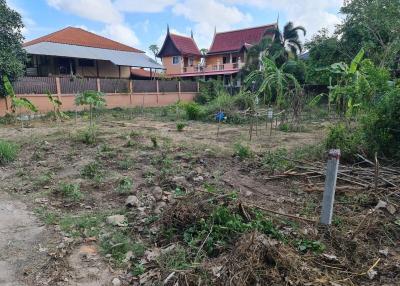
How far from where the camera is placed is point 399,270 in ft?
8.38

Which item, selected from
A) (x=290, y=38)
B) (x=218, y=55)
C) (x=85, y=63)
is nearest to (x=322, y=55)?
(x=290, y=38)

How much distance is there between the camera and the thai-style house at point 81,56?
20750mm

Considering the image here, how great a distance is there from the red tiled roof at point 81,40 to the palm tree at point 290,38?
11759 millimetres

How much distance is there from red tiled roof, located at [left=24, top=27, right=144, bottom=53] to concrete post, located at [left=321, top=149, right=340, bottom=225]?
73.6 ft

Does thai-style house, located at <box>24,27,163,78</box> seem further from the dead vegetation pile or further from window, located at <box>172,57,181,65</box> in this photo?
the dead vegetation pile

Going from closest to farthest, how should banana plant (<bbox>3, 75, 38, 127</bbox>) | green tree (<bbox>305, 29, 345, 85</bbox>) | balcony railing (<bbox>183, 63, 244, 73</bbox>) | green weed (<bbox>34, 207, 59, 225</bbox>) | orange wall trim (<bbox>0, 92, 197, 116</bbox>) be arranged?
green weed (<bbox>34, 207, 59, 225</bbox>) → banana plant (<bbox>3, 75, 38, 127</bbox>) → orange wall trim (<bbox>0, 92, 197, 116</bbox>) → green tree (<bbox>305, 29, 345, 85</bbox>) → balcony railing (<bbox>183, 63, 244, 73</bbox>)

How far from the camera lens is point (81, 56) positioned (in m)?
20.9

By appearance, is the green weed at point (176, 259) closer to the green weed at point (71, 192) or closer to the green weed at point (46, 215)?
the green weed at point (46, 215)

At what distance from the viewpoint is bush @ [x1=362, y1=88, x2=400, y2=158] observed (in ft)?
17.0

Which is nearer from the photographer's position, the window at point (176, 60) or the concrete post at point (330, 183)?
the concrete post at point (330, 183)

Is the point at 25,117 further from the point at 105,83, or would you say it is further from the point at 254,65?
the point at 254,65

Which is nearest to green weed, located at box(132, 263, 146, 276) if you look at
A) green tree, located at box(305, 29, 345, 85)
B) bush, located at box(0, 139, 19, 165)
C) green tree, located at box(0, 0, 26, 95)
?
bush, located at box(0, 139, 19, 165)

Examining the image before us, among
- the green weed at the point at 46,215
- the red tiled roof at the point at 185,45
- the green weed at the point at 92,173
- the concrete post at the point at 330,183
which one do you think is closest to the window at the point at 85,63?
the red tiled roof at the point at 185,45

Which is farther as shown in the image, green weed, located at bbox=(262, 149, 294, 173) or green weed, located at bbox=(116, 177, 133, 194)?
green weed, located at bbox=(262, 149, 294, 173)
